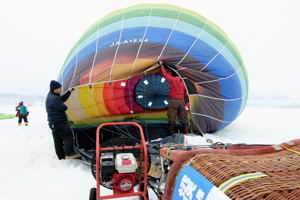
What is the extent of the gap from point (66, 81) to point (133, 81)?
5.42 ft

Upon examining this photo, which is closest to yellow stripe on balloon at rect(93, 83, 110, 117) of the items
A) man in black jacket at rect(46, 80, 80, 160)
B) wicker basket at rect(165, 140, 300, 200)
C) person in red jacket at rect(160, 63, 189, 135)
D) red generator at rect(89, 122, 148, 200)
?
man in black jacket at rect(46, 80, 80, 160)

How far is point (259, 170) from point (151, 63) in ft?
10.9

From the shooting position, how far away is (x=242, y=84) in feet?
17.3

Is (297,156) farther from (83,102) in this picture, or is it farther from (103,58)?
(83,102)

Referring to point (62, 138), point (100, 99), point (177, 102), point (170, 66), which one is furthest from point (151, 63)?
point (62, 138)

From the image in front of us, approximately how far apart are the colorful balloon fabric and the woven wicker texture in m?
3.14

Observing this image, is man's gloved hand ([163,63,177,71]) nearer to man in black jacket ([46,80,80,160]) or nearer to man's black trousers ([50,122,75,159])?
man in black jacket ([46,80,80,160])

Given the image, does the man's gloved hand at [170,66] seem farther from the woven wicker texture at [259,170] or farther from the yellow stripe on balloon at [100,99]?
the woven wicker texture at [259,170]

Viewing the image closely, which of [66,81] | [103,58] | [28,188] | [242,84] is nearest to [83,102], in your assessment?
[66,81]

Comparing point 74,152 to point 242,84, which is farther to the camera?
point 242,84

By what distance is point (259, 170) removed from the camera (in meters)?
0.84

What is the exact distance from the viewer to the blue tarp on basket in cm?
546

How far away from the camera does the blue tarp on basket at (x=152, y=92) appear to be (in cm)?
546

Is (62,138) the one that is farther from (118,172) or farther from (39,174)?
(118,172)
